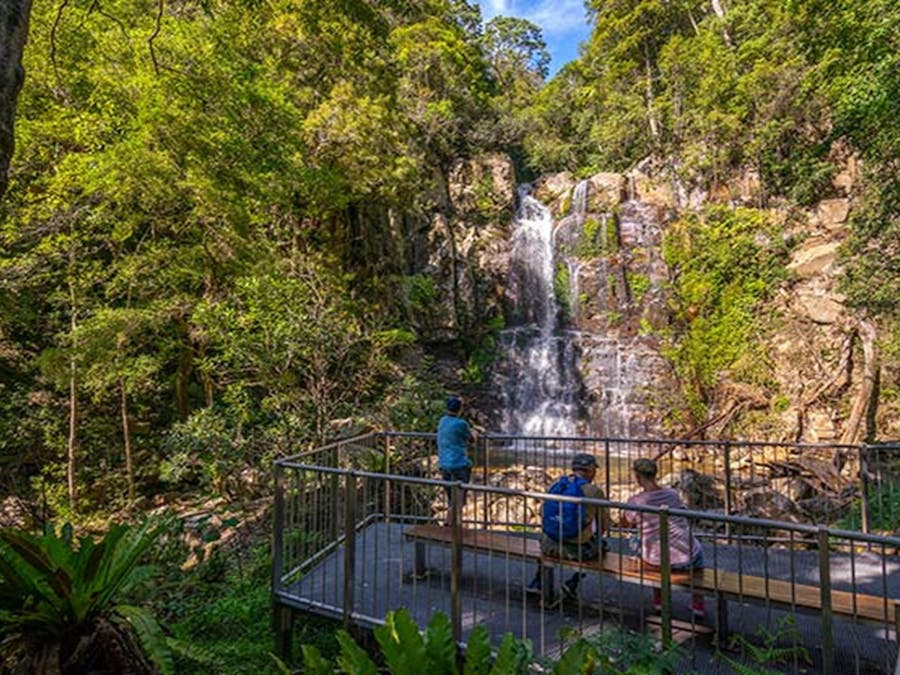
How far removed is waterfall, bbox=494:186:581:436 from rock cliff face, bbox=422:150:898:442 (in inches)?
4.0

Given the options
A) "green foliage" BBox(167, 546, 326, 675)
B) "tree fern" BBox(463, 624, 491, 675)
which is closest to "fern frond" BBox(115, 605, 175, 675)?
"green foliage" BBox(167, 546, 326, 675)

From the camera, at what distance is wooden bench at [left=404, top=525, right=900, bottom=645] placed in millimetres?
3014

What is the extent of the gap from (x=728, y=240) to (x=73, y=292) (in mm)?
18253

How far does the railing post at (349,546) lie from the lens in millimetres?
3963

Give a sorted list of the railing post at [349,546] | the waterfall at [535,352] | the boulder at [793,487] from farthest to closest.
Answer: the waterfall at [535,352] → the boulder at [793,487] → the railing post at [349,546]

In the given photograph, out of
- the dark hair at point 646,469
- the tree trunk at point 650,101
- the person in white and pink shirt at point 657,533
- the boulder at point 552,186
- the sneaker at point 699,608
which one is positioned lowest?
the sneaker at point 699,608

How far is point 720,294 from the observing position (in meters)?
17.5

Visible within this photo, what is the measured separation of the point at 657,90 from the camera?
24625 mm

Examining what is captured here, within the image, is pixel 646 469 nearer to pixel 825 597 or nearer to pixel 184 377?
pixel 825 597

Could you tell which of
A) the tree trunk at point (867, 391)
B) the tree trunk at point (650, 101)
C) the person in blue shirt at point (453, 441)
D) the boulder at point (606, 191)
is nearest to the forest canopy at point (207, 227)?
the tree trunk at point (867, 391)

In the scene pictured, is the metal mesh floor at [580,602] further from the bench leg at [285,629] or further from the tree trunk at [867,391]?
the tree trunk at [867,391]

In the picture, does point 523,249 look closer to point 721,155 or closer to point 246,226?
point 721,155

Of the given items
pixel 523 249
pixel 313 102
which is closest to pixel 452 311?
pixel 523 249

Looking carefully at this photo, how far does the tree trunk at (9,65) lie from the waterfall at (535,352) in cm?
1499
